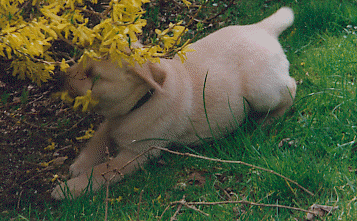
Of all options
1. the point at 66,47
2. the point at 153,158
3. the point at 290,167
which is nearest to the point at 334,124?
the point at 290,167

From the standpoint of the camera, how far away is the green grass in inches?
82.0

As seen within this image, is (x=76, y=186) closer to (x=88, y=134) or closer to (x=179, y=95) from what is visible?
(x=88, y=134)

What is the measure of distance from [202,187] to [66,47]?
129 cm

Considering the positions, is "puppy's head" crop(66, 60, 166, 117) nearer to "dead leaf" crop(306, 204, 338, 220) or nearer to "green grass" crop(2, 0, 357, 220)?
"green grass" crop(2, 0, 357, 220)

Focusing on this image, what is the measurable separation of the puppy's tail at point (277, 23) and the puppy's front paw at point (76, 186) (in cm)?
171

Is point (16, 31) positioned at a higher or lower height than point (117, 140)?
higher

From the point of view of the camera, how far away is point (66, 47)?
2.77 metres

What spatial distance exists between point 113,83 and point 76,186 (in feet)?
2.08

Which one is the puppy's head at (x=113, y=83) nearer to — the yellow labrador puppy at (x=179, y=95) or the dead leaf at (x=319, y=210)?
the yellow labrador puppy at (x=179, y=95)

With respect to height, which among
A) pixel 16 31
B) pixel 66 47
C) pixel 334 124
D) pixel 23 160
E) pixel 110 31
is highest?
pixel 16 31

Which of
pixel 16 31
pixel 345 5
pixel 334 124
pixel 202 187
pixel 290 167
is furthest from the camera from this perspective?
pixel 345 5

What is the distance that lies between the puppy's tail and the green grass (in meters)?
0.45

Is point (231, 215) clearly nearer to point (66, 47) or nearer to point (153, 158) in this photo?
point (153, 158)

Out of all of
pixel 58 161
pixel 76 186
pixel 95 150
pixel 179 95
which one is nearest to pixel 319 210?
pixel 179 95
